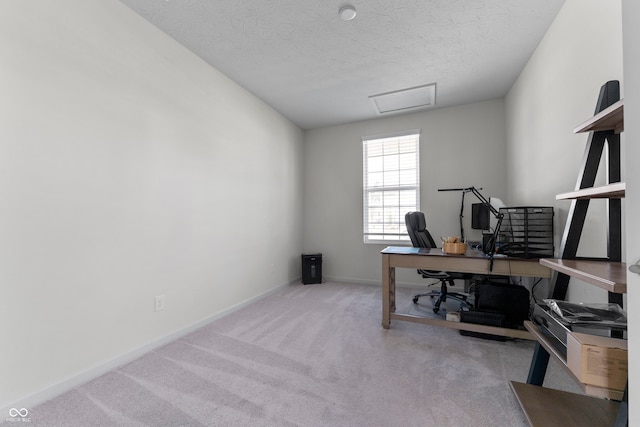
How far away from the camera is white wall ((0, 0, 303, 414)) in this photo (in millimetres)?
1420

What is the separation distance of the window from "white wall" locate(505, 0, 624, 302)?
1.35 meters

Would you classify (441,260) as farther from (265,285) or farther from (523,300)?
(265,285)

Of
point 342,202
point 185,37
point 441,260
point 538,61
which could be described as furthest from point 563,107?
point 185,37

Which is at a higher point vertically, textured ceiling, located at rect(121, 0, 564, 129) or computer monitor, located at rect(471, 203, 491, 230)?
textured ceiling, located at rect(121, 0, 564, 129)

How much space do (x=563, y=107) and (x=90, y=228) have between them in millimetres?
3572

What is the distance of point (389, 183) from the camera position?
4.09 m

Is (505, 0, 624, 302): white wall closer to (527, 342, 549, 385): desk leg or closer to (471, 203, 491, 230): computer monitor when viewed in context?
(471, 203, 491, 230): computer monitor

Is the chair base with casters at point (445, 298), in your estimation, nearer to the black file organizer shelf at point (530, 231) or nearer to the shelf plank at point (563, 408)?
the black file organizer shelf at point (530, 231)

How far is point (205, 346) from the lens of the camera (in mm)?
2125

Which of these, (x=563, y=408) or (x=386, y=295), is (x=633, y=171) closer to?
(x=563, y=408)

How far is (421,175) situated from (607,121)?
2.74 m

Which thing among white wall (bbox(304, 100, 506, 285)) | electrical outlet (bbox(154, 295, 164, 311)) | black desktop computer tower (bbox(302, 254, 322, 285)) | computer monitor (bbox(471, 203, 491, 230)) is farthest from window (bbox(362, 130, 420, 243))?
electrical outlet (bbox(154, 295, 164, 311))

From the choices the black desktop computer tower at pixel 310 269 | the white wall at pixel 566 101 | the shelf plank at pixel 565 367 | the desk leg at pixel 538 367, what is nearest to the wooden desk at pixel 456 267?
the white wall at pixel 566 101

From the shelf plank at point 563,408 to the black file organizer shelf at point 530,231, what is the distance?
982 mm
